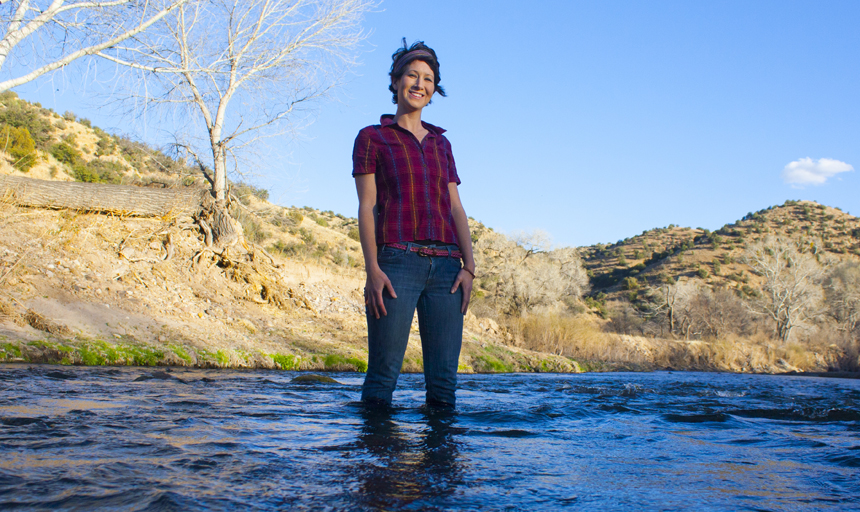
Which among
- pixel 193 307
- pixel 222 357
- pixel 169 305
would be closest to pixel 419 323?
pixel 222 357

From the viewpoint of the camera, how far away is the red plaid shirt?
322 centimetres

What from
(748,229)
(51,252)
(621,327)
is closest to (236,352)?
(51,252)

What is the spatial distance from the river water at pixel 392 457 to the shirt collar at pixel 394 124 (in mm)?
1693

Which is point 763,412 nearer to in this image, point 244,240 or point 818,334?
point 244,240

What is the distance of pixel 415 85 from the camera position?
3.42 metres

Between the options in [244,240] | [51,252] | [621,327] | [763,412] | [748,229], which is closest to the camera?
[763,412]

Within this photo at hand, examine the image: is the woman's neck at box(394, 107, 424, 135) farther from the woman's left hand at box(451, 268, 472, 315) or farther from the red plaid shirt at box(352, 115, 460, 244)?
the woman's left hand at box(451, 268, 472, 315)

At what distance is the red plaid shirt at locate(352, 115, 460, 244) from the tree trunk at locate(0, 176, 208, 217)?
1020cm

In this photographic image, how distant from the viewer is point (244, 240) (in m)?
14.1

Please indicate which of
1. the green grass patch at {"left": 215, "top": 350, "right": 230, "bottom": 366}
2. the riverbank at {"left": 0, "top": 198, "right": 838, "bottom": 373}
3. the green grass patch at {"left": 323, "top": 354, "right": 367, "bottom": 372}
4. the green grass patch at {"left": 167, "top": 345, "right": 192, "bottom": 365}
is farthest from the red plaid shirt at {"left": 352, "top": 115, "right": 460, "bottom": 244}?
the green grass patch at {"left": 323, "top": 354, "right": 367, "bottom": 372}

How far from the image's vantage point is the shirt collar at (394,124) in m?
3.45

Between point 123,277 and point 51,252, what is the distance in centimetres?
122

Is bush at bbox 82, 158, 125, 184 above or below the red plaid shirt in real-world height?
above

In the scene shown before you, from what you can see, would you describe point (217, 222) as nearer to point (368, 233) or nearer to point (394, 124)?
point (394, 124)
